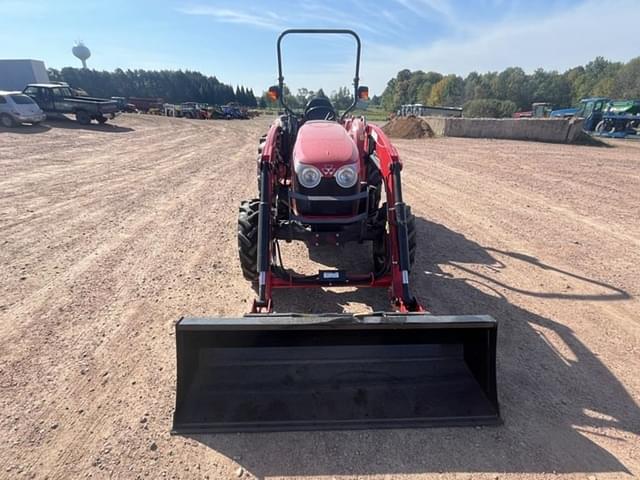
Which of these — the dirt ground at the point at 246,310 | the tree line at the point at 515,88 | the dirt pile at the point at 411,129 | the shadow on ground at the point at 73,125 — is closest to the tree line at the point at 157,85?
the tree line at the point at 515,88

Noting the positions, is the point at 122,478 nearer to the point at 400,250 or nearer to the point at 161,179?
the point at 400,250

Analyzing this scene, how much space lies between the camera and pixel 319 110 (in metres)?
5.06

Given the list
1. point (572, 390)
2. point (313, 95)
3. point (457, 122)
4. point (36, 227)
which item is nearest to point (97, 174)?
point (36, 227)

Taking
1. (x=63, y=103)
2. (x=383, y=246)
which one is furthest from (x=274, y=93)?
(x=63, y=103)

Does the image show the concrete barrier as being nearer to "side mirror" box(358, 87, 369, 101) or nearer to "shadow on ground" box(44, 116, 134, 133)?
"shadow on ground" box(44, 116, 134, 133)

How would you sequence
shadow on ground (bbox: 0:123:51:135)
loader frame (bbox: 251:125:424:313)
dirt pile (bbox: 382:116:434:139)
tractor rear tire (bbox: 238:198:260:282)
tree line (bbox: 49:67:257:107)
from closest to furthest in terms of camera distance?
1. loader frame (bbox: 251:125:424:313)
2. tractor rear tire (bbox: 238:198:260:282)
3. shadow on ground (bbox: 0:123:51:135)
4. dirt pile (bbox: 382:116:434:139)
5. tree line (bbox: 49:67:257:107)

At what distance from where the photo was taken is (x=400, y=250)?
3209 millimetres

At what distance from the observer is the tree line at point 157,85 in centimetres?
7000

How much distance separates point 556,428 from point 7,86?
53.3 metres

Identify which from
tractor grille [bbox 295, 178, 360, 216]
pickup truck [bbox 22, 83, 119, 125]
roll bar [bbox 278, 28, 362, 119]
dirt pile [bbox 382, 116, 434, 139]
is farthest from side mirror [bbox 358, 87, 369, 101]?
pickup truck [bbox 22, 83, 119, 125]

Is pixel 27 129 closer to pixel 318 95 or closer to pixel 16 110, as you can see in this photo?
pixel 16 110

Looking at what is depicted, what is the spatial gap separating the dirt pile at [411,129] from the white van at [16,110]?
58.0 feet

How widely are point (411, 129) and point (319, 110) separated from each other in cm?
1832

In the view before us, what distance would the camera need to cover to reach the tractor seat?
5.03 m
